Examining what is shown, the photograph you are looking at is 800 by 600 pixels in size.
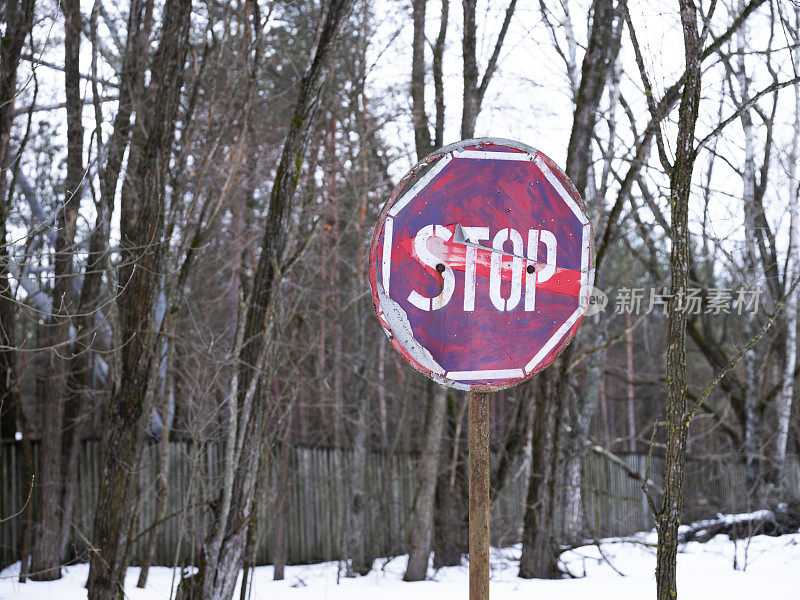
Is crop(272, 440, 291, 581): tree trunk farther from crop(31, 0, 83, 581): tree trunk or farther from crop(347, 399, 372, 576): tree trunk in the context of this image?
crop(31, 0, 83, 581): tree trunk

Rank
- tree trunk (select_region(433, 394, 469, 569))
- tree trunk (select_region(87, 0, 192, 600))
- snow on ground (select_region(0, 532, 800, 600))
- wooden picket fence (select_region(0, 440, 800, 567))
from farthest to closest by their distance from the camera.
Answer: wooden picket fence (select_region(0, 440, 800, 567)) < tree trunk (select_region(433, 394, 469, 569)) < snow on ground (select_region(0, 532, 800, 600)) < tree trunk (select_region(87, 0, 192, 600))

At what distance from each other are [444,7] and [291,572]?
8.33 m

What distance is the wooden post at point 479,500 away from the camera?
2.29m

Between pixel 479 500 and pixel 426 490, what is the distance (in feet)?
24.7

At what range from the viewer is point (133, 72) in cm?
882

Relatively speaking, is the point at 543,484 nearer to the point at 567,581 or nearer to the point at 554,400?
the point at 554,400

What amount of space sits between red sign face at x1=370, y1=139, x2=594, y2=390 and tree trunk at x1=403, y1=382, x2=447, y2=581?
7.27m

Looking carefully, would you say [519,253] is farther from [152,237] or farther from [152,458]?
[152,458]

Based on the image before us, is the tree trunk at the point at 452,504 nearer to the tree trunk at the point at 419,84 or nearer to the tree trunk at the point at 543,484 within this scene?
the tree trunk at the point at 543,484

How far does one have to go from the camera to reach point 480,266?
2.33 m

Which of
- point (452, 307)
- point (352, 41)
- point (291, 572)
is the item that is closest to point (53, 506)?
point (291, 572)

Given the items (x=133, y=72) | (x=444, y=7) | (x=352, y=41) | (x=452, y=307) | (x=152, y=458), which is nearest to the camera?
(x=452, y=307)

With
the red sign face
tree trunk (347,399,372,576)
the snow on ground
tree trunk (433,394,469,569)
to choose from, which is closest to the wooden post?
the red sign face

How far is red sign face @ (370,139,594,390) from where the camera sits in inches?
91.2
